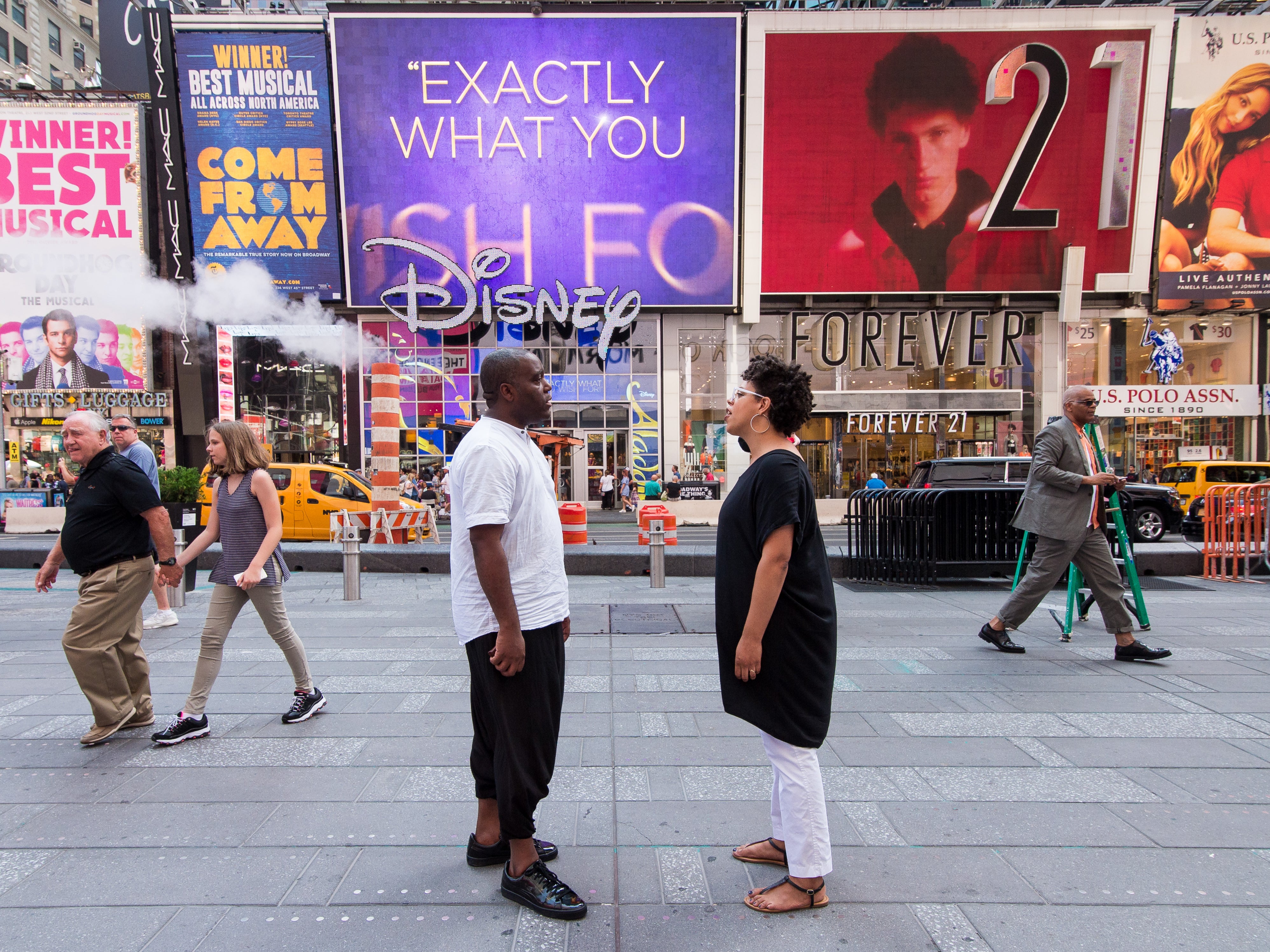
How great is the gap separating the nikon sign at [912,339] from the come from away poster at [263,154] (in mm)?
16698

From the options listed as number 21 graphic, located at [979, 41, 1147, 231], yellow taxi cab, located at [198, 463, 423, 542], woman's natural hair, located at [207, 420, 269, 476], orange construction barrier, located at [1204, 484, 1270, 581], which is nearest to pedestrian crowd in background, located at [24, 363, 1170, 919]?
woman's natural hair, located at [207, 420, 269, 476]

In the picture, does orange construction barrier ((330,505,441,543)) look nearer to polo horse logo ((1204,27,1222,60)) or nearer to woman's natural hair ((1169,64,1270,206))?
woman's natural hair ((1169,64,1270,206))

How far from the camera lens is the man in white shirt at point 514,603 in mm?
2291

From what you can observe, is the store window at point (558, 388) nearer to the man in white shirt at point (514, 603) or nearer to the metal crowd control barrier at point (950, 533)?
the metal crowd control barrier at point (950, 533)

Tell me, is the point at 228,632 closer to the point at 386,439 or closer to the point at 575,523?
the point at 575,523

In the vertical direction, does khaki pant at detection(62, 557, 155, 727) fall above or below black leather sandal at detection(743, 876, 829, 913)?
above

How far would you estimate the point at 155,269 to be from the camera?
24.4 metres

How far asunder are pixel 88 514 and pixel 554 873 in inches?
129

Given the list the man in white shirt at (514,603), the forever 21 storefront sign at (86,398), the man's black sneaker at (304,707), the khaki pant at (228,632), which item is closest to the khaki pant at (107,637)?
the khaki pant at (228,632)

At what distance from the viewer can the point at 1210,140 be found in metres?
23.7

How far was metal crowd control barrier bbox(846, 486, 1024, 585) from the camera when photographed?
349 inches

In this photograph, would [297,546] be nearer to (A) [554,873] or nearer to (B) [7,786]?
(B) [7,786]

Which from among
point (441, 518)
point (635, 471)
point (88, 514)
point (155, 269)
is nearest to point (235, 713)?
point (88, 514)

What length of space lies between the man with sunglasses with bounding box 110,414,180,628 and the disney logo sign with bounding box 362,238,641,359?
1758 centimetres
